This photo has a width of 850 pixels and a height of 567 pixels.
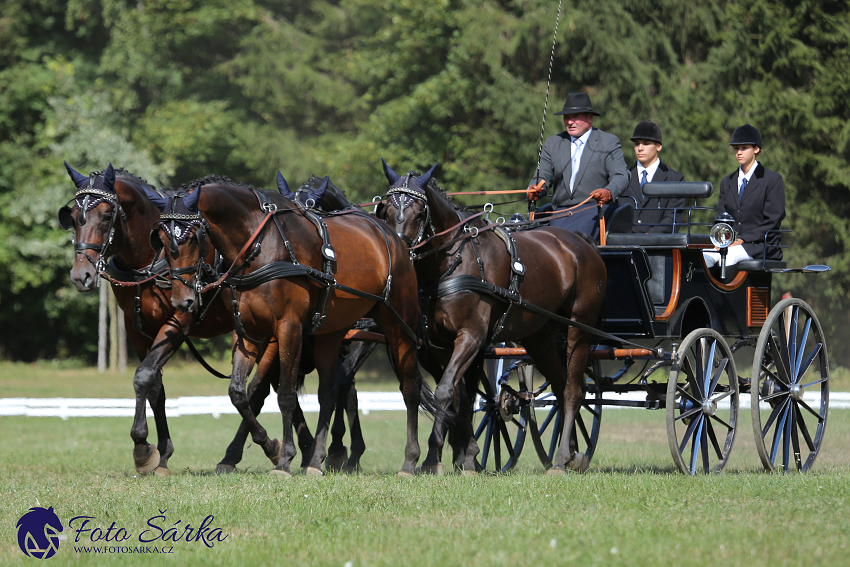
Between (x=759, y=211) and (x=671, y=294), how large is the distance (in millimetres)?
1420

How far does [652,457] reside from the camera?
1135 cm

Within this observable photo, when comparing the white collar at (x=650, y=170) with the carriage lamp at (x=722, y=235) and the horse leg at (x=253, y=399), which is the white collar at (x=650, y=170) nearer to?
the carriage lamp at (x=722, y=235)

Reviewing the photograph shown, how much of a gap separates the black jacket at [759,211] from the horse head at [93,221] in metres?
5.40

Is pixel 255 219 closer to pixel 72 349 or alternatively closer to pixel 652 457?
pixel 652 457

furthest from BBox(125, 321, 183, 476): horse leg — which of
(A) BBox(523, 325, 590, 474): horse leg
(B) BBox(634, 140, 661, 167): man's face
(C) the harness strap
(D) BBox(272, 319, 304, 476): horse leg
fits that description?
(B) BBox(634, 140, 661, 167): man's face

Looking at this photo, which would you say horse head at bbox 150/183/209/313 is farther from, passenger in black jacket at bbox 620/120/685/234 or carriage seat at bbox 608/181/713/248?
passenger in black jacket at bbox 620/120/685/234

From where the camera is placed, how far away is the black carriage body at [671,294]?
28.9ft

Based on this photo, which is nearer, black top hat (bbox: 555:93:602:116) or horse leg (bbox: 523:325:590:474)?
horse leg (bbox: 523:325:590:474)

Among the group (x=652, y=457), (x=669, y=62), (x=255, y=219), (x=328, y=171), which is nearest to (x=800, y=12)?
(x=669, y=62)

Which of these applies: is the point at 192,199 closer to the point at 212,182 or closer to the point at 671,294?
the point at 212,182

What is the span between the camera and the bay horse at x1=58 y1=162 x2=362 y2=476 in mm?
7520

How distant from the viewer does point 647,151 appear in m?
10.3

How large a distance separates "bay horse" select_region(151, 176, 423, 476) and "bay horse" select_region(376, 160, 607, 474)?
24cm

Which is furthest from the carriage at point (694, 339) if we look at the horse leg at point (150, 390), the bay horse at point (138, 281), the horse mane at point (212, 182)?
the horse leg at point (150, 390)
